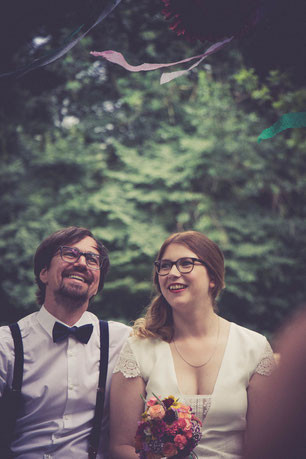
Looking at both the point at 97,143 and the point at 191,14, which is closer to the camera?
the point at 191,14

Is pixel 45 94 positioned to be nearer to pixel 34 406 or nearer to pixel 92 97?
pixel 92 97

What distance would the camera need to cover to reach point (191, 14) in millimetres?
1447

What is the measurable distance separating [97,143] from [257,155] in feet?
10.0

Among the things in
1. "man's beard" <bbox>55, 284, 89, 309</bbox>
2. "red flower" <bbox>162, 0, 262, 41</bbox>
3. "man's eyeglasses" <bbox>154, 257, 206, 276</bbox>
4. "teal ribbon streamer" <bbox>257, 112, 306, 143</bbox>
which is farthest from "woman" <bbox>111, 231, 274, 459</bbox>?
"red flower" <bbox>162, 0, 262, 41</bbox>

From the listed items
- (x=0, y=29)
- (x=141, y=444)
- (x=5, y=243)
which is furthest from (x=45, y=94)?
(x=141, y=444)

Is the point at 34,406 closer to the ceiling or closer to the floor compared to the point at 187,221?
closer to the floor

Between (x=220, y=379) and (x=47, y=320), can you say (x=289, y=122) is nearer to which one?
(x=220, y=379)

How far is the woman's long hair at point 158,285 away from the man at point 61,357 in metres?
0.14

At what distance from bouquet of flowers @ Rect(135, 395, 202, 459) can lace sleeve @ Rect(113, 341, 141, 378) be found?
1.38 ft

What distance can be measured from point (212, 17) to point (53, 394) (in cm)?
173

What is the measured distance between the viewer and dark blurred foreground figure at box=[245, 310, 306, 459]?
86 cm

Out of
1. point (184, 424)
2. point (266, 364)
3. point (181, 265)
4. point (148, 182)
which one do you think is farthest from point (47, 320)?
point (148, 182)

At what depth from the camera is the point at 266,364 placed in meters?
2.01

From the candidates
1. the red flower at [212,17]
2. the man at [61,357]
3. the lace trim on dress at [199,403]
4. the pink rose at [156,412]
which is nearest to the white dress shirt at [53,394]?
the man at [61,357]
